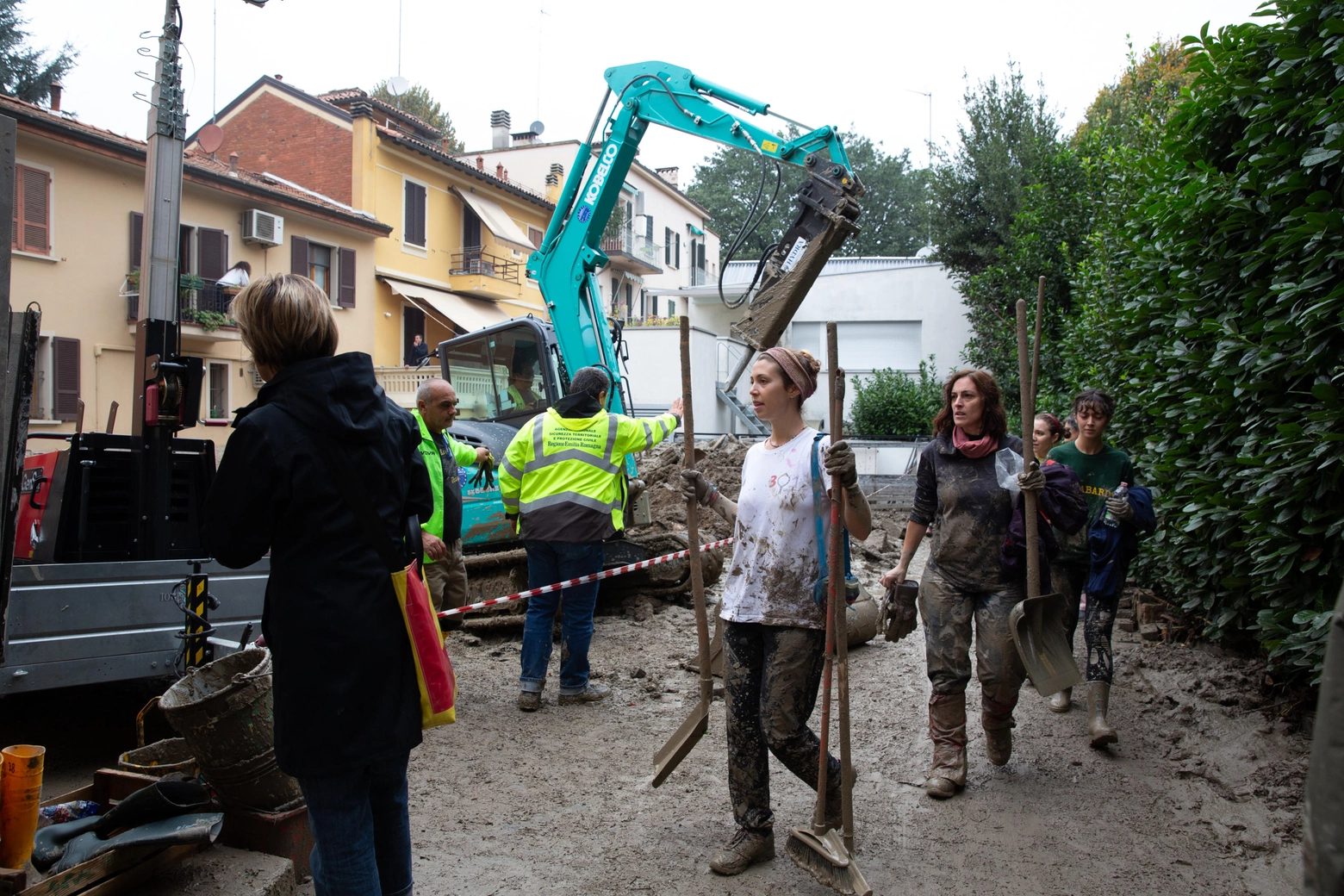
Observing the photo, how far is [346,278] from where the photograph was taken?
22500 mm

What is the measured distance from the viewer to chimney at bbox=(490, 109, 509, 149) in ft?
114

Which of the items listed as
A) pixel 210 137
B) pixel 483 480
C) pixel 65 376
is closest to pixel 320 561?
pixel 483 480

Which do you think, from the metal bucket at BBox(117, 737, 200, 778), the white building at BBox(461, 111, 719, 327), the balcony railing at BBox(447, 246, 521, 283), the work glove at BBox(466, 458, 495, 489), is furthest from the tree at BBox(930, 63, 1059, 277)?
the metal bucket at BBox(117, 737, 200, 778)

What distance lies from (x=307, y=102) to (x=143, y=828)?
973 inches

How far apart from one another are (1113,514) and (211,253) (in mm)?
19359

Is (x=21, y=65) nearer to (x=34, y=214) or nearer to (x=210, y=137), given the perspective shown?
(x=34, y=214)

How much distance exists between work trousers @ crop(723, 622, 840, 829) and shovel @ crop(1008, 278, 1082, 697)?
1214mm

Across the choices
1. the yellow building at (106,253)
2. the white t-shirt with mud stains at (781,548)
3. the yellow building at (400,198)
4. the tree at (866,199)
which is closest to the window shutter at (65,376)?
the yellow building at (106,253)

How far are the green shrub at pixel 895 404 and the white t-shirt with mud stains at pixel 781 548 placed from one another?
63.4 ft

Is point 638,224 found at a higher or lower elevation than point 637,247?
higher

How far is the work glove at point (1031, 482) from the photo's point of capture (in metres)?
4.14

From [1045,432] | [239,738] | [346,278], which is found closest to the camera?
[239,738]

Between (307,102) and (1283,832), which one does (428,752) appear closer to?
(1283,832)

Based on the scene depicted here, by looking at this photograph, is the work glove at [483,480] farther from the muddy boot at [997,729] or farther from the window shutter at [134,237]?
the window shutter at [134,237]
